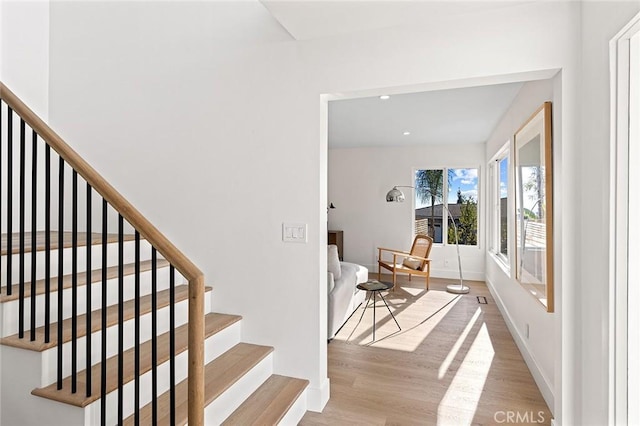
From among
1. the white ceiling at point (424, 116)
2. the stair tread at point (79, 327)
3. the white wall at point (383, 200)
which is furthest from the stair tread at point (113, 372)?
the white wall at point (383, 200)

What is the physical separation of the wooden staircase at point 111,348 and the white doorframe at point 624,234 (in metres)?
1.63

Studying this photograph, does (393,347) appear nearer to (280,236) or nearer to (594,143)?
(280,236)

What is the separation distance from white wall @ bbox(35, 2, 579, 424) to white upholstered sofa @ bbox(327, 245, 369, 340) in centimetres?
106

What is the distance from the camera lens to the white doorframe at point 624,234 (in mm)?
1554

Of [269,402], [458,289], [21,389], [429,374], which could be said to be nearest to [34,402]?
[21,389]

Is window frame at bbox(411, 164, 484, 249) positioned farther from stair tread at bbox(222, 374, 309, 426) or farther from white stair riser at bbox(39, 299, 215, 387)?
white stair riser at bbox(39, 299, 215, 387)

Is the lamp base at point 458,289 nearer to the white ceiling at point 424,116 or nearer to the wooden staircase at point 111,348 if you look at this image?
the white ceiling at point 424,116

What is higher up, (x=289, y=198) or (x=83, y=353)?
(x=289, y=198)

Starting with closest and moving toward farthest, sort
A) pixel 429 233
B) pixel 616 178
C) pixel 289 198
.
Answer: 1. pixel 616 178
2. pixel 289 198
3. pixel 429 233

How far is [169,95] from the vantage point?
2725mm

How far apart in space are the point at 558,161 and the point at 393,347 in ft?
7.01

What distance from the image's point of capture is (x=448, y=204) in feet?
21.9

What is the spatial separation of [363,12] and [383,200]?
5099 millimetres

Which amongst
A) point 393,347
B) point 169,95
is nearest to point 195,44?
point 169,95
